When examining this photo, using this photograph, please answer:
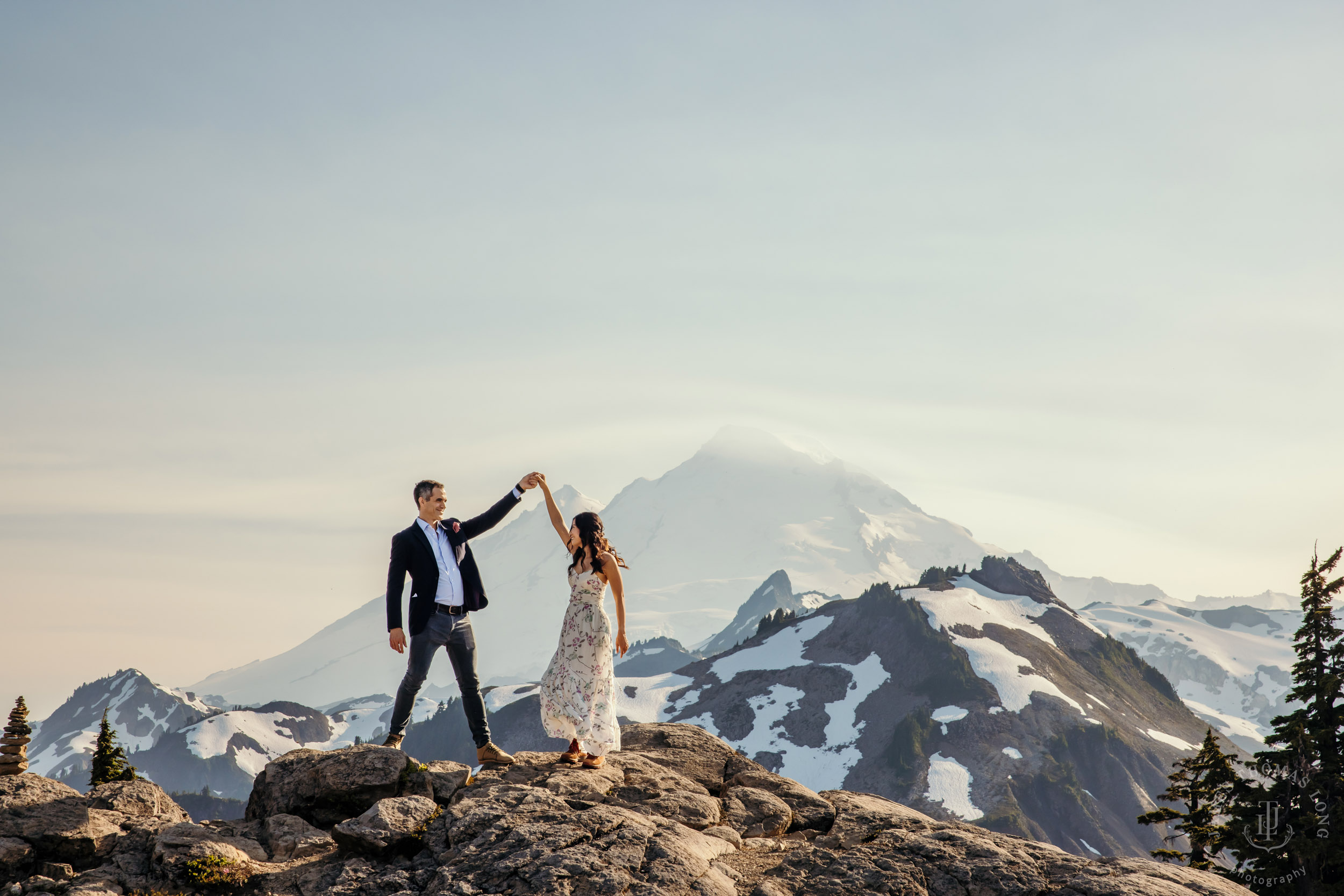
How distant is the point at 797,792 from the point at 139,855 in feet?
35.5

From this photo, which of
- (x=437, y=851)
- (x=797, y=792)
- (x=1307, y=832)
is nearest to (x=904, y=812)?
(x=797, y=792)

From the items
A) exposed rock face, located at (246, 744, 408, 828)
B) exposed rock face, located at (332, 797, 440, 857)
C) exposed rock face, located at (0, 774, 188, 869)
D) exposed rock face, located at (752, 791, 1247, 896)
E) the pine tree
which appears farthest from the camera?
the pine tree

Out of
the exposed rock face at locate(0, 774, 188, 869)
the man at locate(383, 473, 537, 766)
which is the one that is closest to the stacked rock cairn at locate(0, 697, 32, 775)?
the exposed rock face at locate(0, 774, 188, 869)

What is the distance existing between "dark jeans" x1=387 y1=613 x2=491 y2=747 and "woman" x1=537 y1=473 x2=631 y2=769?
1.29 m

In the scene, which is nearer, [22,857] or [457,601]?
[22,857]

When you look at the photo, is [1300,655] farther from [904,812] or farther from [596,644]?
[596,644]

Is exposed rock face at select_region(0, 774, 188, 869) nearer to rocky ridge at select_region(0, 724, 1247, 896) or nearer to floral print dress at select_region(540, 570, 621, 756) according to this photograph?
rocky ridge at select_region(0, 724, 1247, 896)

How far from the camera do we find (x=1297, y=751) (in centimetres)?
3409

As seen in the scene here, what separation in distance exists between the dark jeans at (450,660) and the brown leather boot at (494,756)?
136 mm

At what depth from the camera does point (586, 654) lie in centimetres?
1567

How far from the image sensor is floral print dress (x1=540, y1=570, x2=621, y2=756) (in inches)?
615

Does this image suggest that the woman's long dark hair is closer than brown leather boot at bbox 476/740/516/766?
Yes

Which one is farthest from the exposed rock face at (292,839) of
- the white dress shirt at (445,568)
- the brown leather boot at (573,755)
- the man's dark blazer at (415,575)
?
the white dress shirt at (445,568)
